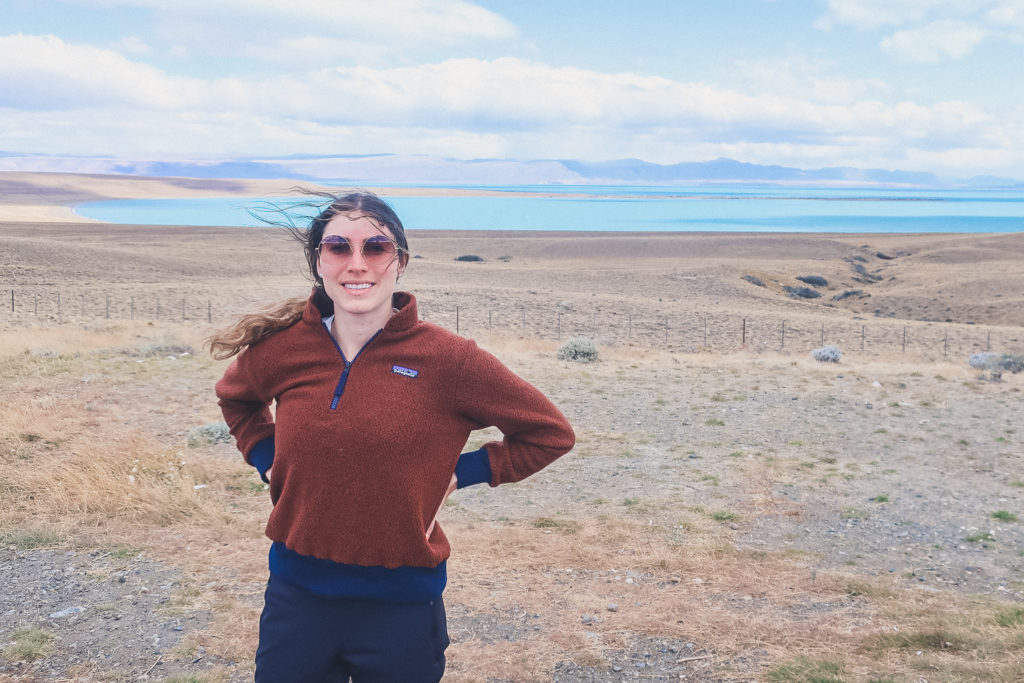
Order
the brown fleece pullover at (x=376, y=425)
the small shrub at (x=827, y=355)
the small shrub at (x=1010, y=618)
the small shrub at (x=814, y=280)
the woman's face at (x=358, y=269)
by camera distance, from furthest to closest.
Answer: the small shrub at (x=814, y=280), the small shrub at (x=827, y=355), the small shrub at (x=1010, y=618), the woman's face at (x=358, y=269), the brown fleece pullover at (x=376, y=425)

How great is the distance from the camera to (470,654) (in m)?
4.49

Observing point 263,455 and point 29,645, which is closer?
point 263,455

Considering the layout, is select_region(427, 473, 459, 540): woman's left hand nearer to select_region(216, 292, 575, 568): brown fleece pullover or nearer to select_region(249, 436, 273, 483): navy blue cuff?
select_region(216, 292, 575, 568): brown fleece pullover

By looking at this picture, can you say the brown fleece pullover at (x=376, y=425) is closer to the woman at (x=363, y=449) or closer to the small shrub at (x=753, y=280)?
the woman at (x=363, y=449)

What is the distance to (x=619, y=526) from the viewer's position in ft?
22.3

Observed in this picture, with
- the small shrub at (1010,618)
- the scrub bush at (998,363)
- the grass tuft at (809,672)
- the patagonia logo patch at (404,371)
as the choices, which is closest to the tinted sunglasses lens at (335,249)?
the patagonia logo patch at (404,371)

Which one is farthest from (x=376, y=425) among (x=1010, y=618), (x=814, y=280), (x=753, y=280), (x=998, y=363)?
(x=814, y=280)

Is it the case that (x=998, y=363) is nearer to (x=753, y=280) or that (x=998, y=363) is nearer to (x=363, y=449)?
(x=363, y=449)

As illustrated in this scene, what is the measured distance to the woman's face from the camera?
2.41 meters

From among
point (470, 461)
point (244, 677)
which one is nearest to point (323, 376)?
point (470, 461)

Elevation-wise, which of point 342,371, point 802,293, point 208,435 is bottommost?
point 208,435

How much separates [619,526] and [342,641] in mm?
4705

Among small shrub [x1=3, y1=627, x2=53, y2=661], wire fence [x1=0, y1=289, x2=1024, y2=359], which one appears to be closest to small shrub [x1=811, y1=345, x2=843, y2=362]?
wire fence [x1=0, y1=289, x2=1024, y2=359]

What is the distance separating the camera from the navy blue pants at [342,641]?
91.7 inches
